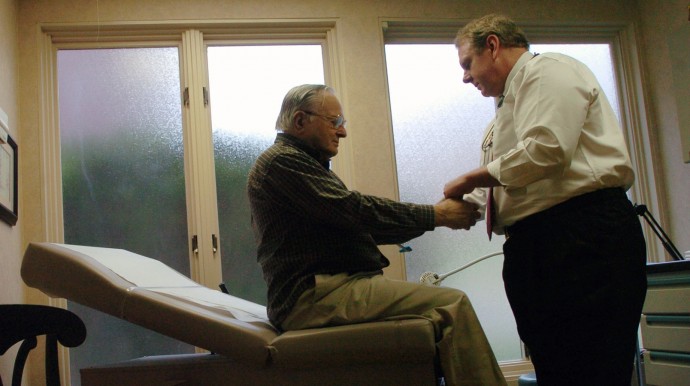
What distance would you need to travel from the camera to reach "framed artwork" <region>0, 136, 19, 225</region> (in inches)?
123

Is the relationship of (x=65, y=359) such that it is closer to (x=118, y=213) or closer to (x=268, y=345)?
(x=118, y=213)

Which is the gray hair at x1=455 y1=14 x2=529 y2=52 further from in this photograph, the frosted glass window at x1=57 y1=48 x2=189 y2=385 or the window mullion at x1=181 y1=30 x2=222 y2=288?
the frosted glass window at x1=57 y1=48 x2=189 y2=385

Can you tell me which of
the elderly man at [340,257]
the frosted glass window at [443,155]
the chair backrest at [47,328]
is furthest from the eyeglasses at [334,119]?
the frosted glass window at [443,155]

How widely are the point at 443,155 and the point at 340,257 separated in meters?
2.27

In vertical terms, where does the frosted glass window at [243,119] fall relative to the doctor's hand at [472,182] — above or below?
above

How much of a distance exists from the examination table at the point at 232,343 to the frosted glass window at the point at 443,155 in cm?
221

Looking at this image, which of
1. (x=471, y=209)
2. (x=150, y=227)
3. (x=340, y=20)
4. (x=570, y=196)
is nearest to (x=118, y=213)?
(x=150, y=227)

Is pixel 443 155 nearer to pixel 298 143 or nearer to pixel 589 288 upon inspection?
pixel 298 143

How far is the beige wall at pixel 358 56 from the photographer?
3.59 metres

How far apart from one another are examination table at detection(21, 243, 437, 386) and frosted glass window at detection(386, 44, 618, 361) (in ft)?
7.24

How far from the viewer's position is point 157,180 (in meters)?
3.87

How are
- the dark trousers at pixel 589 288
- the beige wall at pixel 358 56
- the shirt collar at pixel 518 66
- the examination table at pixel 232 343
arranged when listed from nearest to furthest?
the dark trousers at pixel 589 288 < the examination table at pixel 232 343 < the shirt collar at pixel 518 66 < the beige wall at pixel 358 56

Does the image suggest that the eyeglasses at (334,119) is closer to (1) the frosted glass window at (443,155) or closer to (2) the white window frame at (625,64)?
(1) the frosted glass window at (443,155)

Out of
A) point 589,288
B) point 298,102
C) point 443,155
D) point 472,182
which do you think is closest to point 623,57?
point 443,155
